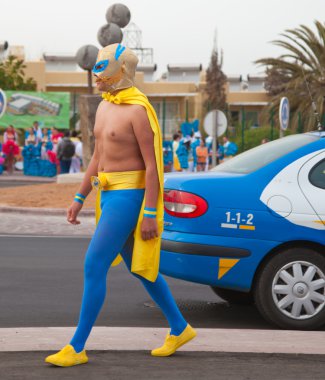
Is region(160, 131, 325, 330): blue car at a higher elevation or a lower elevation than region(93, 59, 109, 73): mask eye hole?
lower

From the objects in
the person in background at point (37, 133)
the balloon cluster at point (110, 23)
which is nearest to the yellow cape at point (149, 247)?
the balloon cluster at point (110, 23)

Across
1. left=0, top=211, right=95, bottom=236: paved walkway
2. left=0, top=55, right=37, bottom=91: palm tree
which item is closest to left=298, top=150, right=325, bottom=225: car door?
left=0, top=211, right=95, bottom=236: paved walkway

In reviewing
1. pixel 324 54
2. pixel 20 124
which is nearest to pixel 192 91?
pixel 324 54

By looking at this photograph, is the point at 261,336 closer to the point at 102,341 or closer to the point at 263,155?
the point at 102,341

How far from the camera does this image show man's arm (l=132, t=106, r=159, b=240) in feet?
17.6

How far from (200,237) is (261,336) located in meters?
0.86

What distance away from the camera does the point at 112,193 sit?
5.46m

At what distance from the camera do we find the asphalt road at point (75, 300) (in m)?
7.27

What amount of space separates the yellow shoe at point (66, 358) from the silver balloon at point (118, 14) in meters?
19.4

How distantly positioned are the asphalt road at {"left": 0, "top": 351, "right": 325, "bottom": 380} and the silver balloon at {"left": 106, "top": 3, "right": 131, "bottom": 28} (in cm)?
1905

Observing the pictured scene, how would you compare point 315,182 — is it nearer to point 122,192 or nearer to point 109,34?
point 122,192

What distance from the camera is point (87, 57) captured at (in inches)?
959

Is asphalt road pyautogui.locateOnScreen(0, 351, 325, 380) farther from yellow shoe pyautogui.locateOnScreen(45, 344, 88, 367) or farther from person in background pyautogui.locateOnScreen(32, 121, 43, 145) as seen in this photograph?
person in background pyautogui.locateOnScreen(32, 121, 43, 145)

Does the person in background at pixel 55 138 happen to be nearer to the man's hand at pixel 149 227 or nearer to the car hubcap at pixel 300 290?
the car hubcap at pixel 300 290
